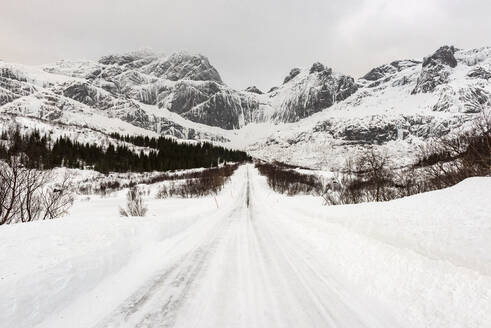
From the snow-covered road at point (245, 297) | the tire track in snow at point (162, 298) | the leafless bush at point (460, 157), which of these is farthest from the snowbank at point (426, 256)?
the leafless bush at point (460, 157)

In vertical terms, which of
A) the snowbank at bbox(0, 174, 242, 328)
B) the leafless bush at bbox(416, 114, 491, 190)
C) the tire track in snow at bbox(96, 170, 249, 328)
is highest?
the leafless bush at bbox(416, 114, 491, 190)

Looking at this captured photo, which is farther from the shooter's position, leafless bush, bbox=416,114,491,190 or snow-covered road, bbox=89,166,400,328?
leafless bush, bbox=416,114,491,190

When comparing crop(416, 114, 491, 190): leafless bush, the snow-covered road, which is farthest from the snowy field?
crop(416, 114, 491, 190): leafless bush

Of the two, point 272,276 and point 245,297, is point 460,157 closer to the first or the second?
point 272,276

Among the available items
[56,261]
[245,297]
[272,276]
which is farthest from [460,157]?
[56,261]

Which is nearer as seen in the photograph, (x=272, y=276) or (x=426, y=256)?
(x=426, y=256)

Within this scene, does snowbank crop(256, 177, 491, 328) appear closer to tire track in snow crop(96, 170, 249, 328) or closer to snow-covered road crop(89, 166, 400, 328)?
snow-covered road crop(89, 166, 400, 328)

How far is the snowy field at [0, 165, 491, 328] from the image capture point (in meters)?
4.27

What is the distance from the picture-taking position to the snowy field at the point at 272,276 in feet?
14.0

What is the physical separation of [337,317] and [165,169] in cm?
10110

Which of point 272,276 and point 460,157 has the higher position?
point 460,157

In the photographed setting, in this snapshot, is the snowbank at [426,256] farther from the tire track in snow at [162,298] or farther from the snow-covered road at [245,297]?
the tire track in snow at [162,298]

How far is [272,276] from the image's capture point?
6336mm

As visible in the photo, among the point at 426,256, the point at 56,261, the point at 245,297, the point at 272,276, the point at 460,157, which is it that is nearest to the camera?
the point at 245,297
